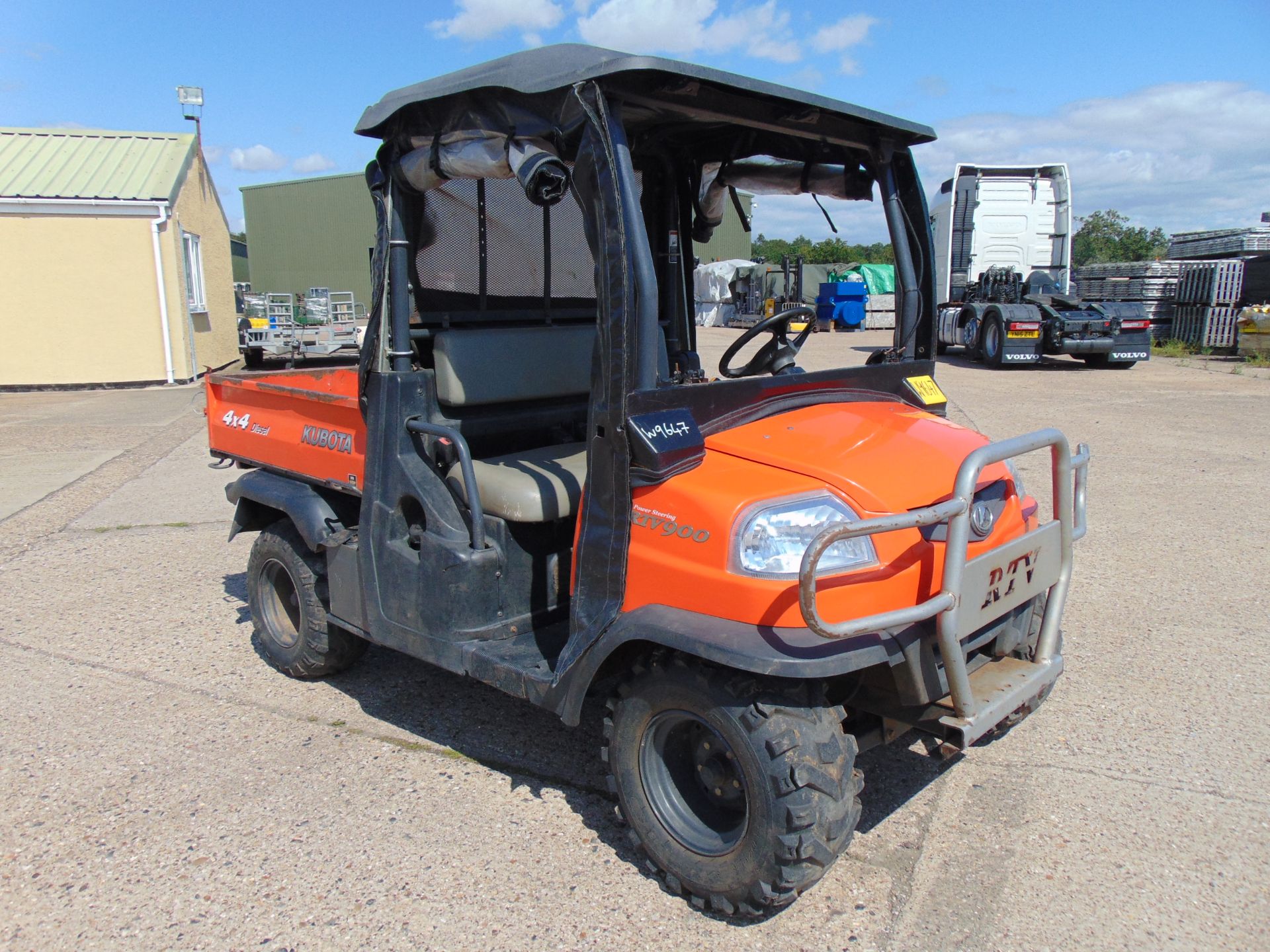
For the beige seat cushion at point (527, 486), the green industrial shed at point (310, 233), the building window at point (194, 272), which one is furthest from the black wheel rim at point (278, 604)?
the green industrial shed at point (310, 233)

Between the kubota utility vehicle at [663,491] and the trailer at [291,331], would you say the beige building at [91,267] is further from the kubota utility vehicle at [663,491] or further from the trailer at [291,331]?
the kubota utility vehicle at [663,491]

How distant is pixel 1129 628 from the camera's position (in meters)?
4.85

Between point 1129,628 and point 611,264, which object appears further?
point 1129,628

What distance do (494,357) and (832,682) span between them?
186 cm

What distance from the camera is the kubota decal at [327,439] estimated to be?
3.90 m

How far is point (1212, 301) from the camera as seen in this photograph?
20125 millimetres

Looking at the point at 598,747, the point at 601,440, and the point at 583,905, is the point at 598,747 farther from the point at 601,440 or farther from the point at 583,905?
the point at 601,440

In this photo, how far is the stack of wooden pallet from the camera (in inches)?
786

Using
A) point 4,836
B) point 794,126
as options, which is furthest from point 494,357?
point 4,836

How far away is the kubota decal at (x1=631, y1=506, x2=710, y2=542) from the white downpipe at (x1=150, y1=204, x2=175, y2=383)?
16.1 m

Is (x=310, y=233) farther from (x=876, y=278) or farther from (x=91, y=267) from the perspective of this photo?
(x=91, y=267)

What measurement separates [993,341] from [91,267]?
15.9 meters

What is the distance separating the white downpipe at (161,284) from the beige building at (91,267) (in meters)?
0.02

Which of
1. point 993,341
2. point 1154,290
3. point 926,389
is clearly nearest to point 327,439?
point 926,389
